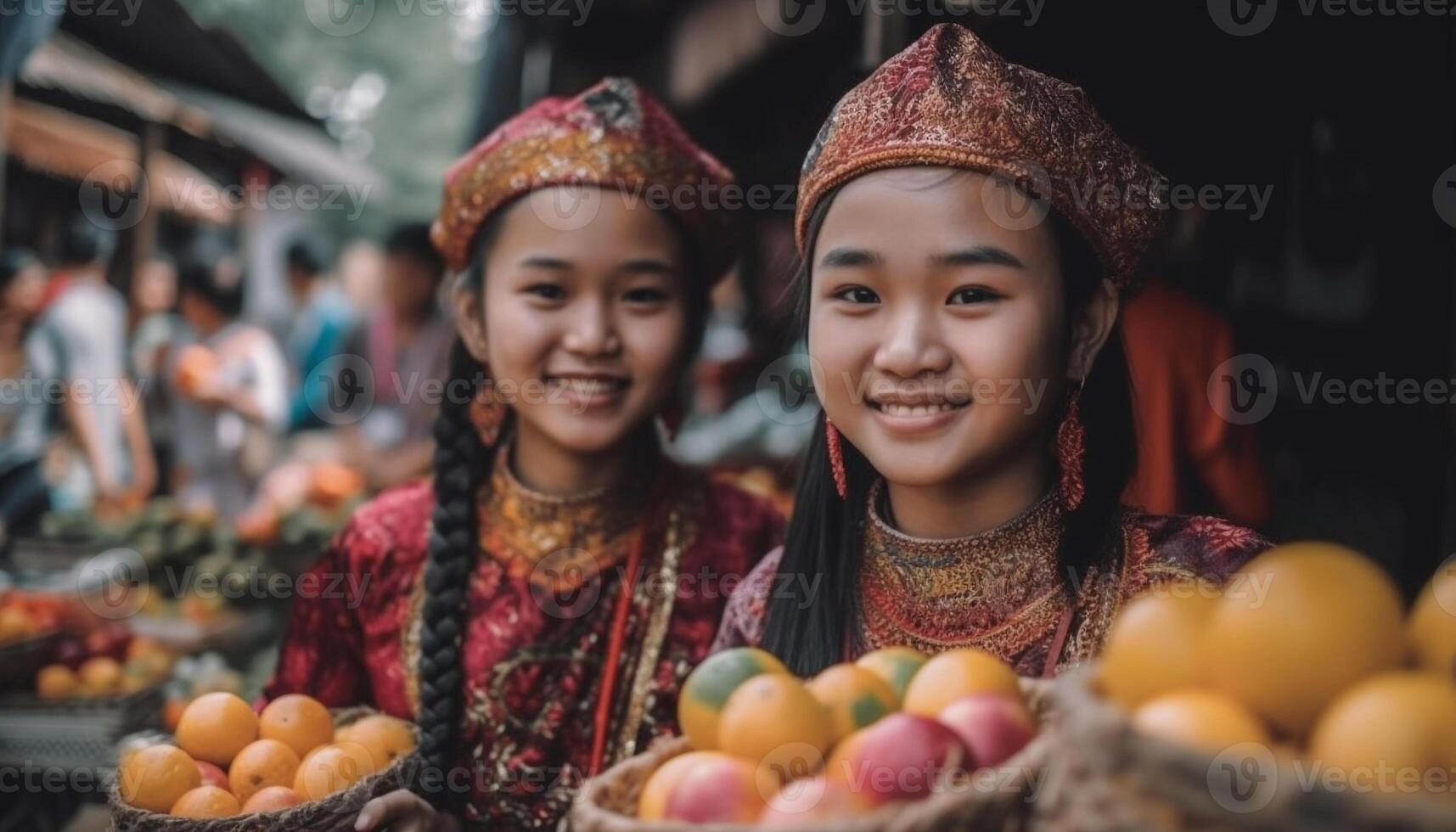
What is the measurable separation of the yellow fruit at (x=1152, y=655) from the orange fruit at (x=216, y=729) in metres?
1.41

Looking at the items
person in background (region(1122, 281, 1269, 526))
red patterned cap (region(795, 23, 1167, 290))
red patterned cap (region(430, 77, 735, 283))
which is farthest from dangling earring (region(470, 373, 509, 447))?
person in background (region(1122, 281, 1269, 526))

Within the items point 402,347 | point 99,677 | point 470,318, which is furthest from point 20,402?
point 470,318

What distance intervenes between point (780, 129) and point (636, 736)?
4.61 meters

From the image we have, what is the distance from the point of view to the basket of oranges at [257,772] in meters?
1.63

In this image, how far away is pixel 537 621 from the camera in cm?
239

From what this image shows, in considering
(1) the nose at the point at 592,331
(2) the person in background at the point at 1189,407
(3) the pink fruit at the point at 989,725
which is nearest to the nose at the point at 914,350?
(3) the pink fruit at the point at 989,725

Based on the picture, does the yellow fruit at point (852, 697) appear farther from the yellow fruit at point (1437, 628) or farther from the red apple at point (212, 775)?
the red apple at point (212, 775)

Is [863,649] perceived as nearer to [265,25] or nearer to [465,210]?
[465,210]

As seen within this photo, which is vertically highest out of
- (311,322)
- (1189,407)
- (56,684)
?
(311,322)

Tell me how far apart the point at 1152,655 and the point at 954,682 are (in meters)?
0.28

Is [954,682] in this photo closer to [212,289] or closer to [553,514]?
[553,514]

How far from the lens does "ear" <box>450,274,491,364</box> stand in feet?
8.26

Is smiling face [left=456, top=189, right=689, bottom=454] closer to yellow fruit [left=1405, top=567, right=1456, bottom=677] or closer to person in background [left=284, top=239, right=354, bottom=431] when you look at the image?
yellow fruit [left=1405, top=567, right=1456, bottom=677]

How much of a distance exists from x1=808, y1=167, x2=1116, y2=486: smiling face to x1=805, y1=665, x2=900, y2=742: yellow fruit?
44 cm
